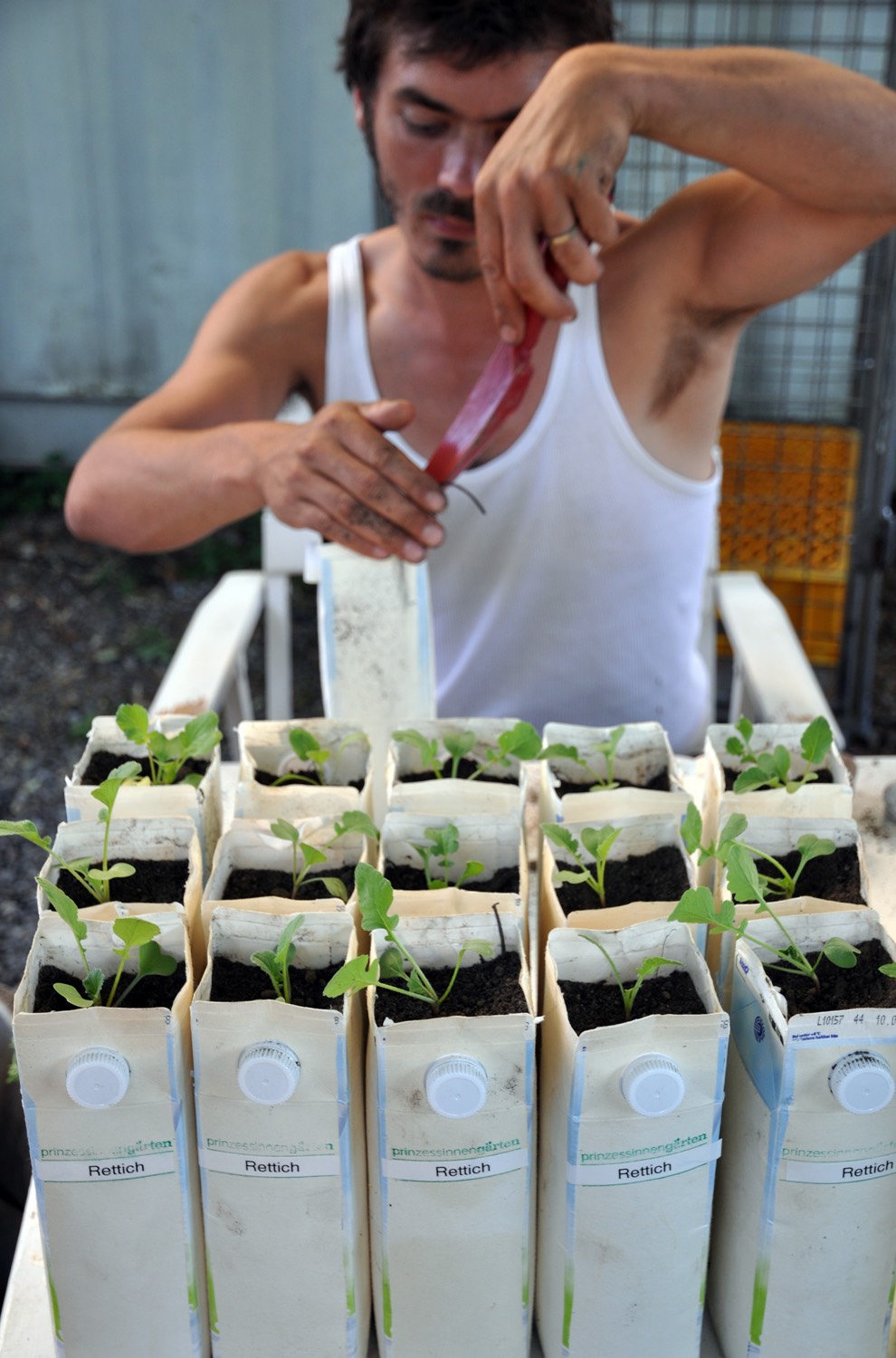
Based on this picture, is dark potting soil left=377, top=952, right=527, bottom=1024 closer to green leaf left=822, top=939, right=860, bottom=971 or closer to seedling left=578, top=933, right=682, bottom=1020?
seedling left=578, top=933, right=682, bottom=1020

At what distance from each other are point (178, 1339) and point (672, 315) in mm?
1314

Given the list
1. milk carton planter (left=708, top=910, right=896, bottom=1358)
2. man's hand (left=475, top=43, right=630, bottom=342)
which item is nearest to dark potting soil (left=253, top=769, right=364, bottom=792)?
milk carton planter (left=708, top=910, right=896, bottom=1358)

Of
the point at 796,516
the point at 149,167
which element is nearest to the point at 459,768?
the point at 796,516

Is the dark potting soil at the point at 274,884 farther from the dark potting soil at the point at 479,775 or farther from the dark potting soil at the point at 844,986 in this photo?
the dark potting soil at the point at 844,986

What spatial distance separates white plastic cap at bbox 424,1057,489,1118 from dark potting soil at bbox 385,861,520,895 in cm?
16

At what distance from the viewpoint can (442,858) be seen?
797mm

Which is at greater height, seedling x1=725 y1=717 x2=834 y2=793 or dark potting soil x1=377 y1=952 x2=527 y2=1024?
seedling x1=725 y1=717 x2=834 y2=793

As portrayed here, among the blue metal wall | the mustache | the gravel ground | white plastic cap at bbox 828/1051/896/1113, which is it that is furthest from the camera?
the blue metal wall

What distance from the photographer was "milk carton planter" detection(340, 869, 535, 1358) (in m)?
0.63

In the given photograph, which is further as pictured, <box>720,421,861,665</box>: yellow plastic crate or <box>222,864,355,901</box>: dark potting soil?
<box>720,421,861,665</box>: yellow plastic crate

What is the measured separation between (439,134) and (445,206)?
0.28ft

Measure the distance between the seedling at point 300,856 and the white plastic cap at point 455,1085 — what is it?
0.16 m

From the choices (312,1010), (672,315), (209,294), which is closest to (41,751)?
(209,294)

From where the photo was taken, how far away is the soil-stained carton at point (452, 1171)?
2.06 feet
